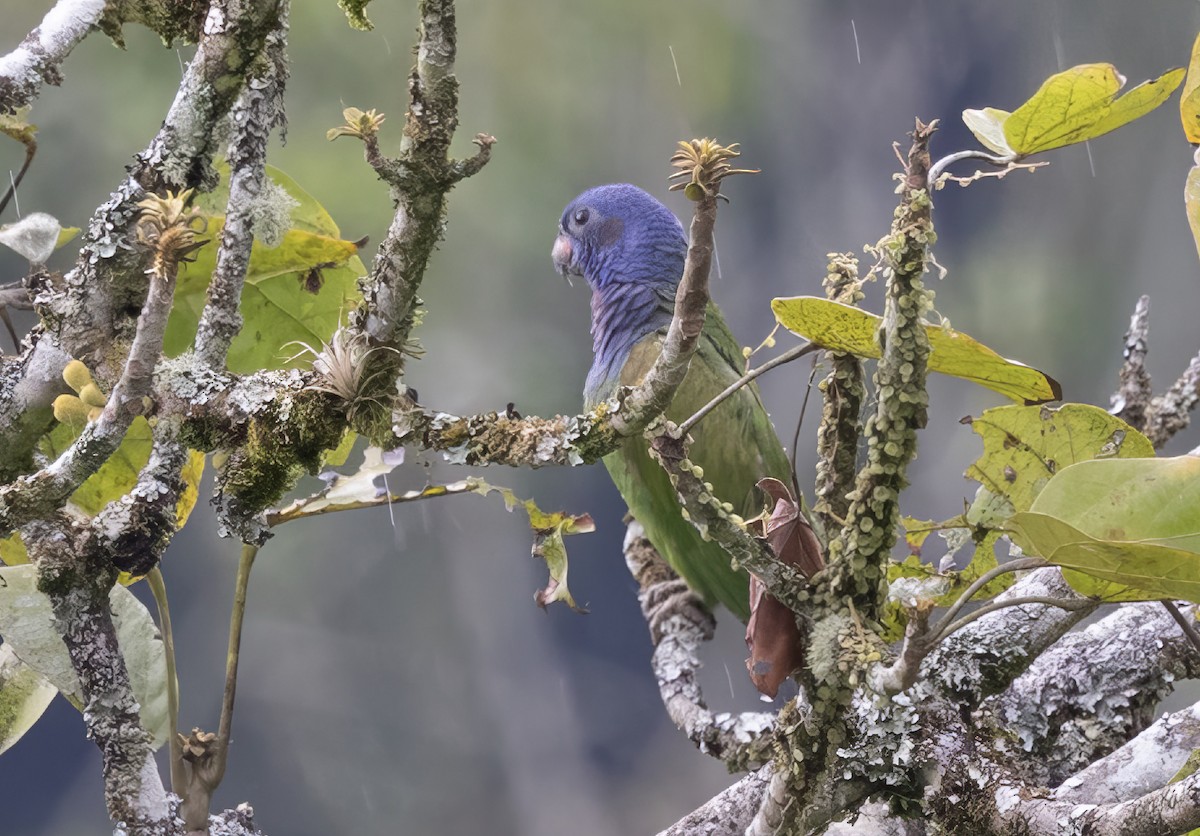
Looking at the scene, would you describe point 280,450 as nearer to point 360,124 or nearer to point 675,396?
point 360,124

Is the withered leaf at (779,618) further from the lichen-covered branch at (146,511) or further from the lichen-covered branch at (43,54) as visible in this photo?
the lichen-covered branch at (43,54)

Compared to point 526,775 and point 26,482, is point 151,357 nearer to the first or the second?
point 26,482

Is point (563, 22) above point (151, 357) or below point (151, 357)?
above

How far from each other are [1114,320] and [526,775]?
190 cm

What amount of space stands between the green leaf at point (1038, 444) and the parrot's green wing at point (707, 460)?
29.4 inches

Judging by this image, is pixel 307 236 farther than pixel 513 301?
No

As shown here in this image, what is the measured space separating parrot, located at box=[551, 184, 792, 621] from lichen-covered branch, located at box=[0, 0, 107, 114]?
0.92m

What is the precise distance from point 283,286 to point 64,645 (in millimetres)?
451

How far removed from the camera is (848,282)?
1.01 m

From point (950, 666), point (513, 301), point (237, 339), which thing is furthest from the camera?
point (513, 301)

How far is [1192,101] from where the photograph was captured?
854mm

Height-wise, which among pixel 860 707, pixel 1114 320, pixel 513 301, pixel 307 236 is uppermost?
pixel 513 301

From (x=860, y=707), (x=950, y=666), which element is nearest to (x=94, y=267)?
(x=860, y=707)

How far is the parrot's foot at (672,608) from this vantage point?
1814 mm
